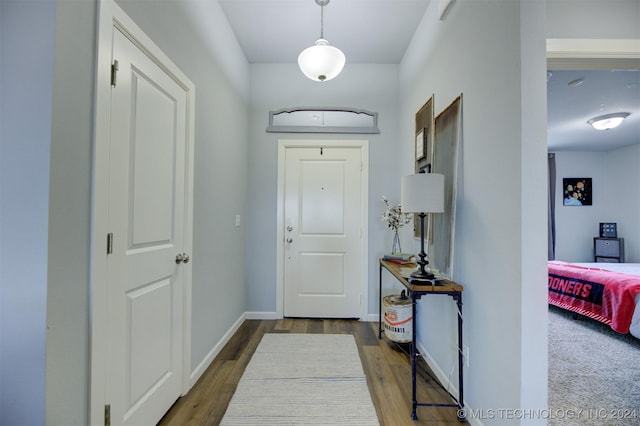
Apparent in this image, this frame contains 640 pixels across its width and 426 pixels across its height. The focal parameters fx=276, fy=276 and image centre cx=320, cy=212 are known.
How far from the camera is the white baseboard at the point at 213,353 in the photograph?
195 centimetres

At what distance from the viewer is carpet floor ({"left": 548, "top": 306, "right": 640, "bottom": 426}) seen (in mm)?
1657

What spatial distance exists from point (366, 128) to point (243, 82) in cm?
147

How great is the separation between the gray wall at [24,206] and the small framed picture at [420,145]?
89.0 inches

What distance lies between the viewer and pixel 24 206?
2.93 feet

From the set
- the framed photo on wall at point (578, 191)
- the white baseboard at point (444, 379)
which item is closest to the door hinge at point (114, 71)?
the white baseboard at point (444, 379)

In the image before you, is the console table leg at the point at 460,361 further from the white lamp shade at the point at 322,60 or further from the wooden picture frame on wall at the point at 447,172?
the white lamp shade at the point at 322,60

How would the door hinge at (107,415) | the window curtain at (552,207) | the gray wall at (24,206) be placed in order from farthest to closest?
1. the window curtain at (552,207)
2. the door hinge at (107,415)
3. the gray wall at (24,206)

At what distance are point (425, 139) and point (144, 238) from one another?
2127 millimetres

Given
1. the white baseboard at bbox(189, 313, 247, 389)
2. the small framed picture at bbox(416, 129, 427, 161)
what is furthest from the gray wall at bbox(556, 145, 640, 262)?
the white baseboard at bbox(189, 313, 247, 389)

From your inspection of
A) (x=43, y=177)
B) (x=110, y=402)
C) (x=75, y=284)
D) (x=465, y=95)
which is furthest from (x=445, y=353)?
(x=43, y=177)

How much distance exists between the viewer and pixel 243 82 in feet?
9.97

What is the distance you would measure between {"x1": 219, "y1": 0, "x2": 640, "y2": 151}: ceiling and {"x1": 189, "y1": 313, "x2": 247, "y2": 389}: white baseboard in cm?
291

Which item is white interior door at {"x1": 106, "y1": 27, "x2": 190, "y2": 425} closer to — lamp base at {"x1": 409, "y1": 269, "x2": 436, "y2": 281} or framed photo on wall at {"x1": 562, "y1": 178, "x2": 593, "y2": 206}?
lamp base at {"x1": 409, "y1": 269, "x2": 436, "y2": 281}

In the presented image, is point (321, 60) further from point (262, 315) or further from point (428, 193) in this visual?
point (262, 315)
